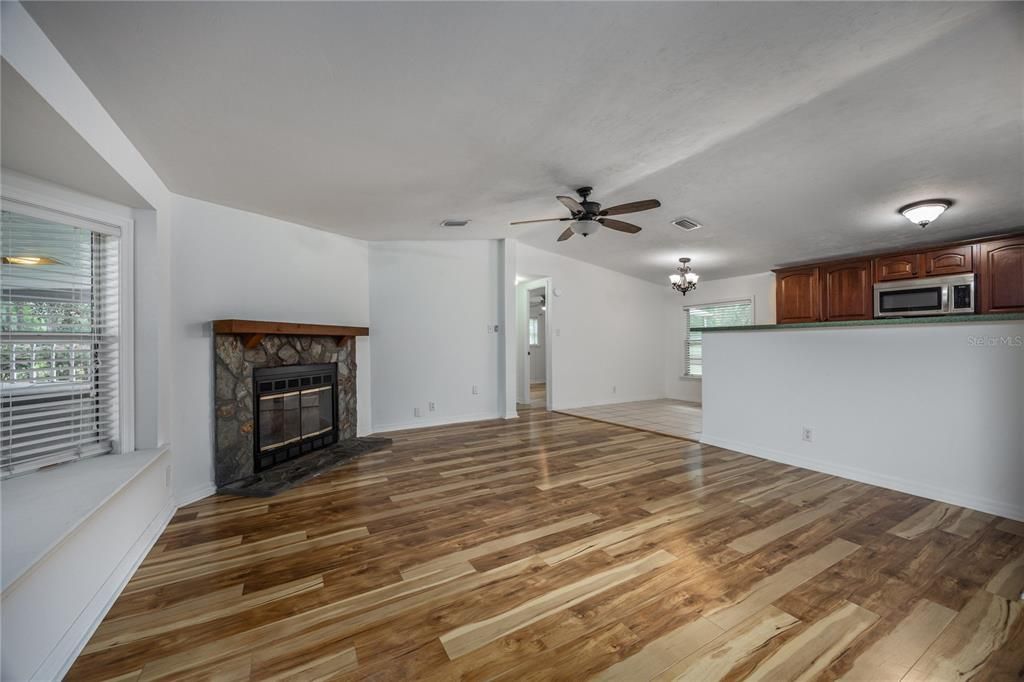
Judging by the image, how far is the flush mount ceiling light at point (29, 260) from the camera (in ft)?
6.54

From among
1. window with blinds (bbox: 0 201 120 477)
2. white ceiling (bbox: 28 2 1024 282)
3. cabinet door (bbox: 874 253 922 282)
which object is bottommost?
window with blinds (bbox: 0 201 120 477)

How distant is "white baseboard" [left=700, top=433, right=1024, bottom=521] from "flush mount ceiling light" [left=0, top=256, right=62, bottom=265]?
5461 mm

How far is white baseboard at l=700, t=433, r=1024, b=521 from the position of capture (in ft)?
8.78

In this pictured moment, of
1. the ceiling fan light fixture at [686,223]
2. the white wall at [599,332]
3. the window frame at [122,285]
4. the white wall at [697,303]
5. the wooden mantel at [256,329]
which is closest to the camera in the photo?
the window frame at [122,285]

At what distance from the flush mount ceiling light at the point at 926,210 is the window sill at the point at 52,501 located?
241 inches

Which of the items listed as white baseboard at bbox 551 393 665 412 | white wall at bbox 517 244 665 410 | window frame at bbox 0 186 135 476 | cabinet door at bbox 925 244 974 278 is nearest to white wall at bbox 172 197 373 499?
window frame at bbox 0 186 135 476

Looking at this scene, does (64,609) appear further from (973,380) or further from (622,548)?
(973,380)

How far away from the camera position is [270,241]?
3797mm

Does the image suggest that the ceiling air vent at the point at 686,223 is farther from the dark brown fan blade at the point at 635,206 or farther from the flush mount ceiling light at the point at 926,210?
the flush mount ceiling light at the point at 926,210

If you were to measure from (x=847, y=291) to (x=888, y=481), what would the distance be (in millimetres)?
3185

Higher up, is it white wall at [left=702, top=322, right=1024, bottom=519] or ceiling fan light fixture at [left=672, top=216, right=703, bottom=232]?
ceiling fan light fixture at [left=672, top=216, right=703, bottom=232]

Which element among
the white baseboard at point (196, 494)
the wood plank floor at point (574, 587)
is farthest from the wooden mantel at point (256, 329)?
the wood plank floor at point (574, 587)

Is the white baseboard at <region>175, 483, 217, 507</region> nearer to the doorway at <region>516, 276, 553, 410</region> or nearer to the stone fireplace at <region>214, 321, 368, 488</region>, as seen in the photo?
the stone fireplace at <region>214, 321, 368, 488</region>

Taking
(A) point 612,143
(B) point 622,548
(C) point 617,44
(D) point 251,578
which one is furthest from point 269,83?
(B) point 622,548
